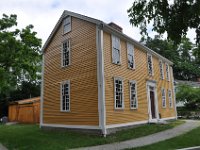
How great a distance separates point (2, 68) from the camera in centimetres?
1698

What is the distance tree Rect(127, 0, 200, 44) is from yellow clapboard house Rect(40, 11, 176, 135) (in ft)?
22.0

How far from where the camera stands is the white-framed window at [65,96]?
1715cm

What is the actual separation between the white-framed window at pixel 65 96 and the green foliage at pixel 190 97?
21870 millimetres

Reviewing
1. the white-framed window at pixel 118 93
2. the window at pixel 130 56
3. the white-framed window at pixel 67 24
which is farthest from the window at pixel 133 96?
the white-framed window at pixel 67 24

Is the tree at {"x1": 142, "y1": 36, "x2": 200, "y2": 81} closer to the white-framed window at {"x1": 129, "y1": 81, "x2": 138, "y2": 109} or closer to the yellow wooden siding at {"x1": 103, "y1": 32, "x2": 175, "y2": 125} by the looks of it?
the yellow wooden siding at {"x1": 103, "y1": 32, "x2": 175, "y2": 125}

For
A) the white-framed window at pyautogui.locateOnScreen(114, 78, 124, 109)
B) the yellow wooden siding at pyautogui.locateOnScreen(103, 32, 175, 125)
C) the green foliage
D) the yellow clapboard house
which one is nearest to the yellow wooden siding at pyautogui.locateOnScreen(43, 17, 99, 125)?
the yellow clapboard house

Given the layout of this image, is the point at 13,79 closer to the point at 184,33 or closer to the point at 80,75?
the point at 80,75

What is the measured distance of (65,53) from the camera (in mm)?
18297

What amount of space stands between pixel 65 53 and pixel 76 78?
2668 mm

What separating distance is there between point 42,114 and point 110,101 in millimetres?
6900

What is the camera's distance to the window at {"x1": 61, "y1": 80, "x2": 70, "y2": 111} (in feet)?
56.3

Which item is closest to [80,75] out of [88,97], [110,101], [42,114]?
[88,97]

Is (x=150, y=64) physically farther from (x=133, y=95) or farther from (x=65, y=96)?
(x=65, y=96)

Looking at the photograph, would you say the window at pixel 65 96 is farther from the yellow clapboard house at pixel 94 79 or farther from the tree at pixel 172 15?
the tree at pixel 172 15
